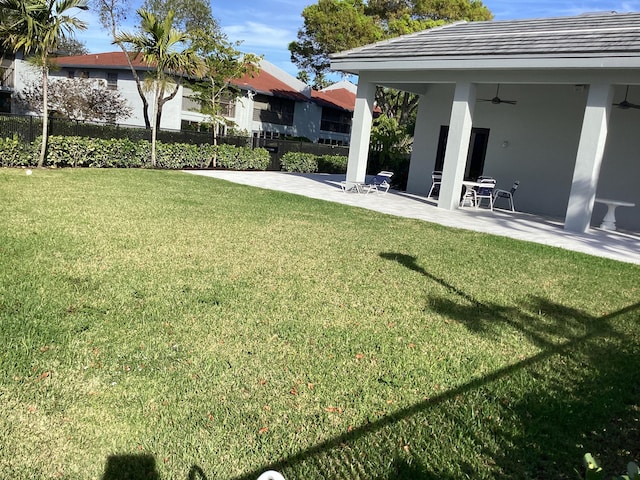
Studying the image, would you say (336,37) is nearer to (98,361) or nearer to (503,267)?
(503,267)

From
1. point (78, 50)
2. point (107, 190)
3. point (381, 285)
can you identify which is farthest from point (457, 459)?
point (78, 50)

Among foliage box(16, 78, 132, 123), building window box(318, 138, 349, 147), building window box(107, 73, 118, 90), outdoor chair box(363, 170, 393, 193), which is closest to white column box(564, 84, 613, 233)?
outdoor chair box(363, 170, 393, 193)

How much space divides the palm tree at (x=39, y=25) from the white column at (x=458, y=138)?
35.6 ft

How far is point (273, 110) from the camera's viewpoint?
38.1 meters

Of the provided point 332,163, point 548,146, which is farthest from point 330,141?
point 548,146

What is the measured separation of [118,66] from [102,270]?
97.0 feet

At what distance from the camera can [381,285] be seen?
5.93 m

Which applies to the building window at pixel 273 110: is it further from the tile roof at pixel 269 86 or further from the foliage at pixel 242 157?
the foliage at pixel 242 157

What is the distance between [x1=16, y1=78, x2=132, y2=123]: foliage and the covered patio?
18.3 m

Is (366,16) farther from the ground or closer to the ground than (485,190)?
farther from the ground

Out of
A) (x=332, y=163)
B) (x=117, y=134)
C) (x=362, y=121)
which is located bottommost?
(x=332, y=163)

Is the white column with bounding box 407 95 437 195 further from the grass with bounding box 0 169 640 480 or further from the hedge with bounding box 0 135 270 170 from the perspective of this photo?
the grass with bounding box 0 169 640 480

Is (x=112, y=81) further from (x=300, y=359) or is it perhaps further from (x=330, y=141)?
(x=300, y=359)

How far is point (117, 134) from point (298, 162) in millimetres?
8023
